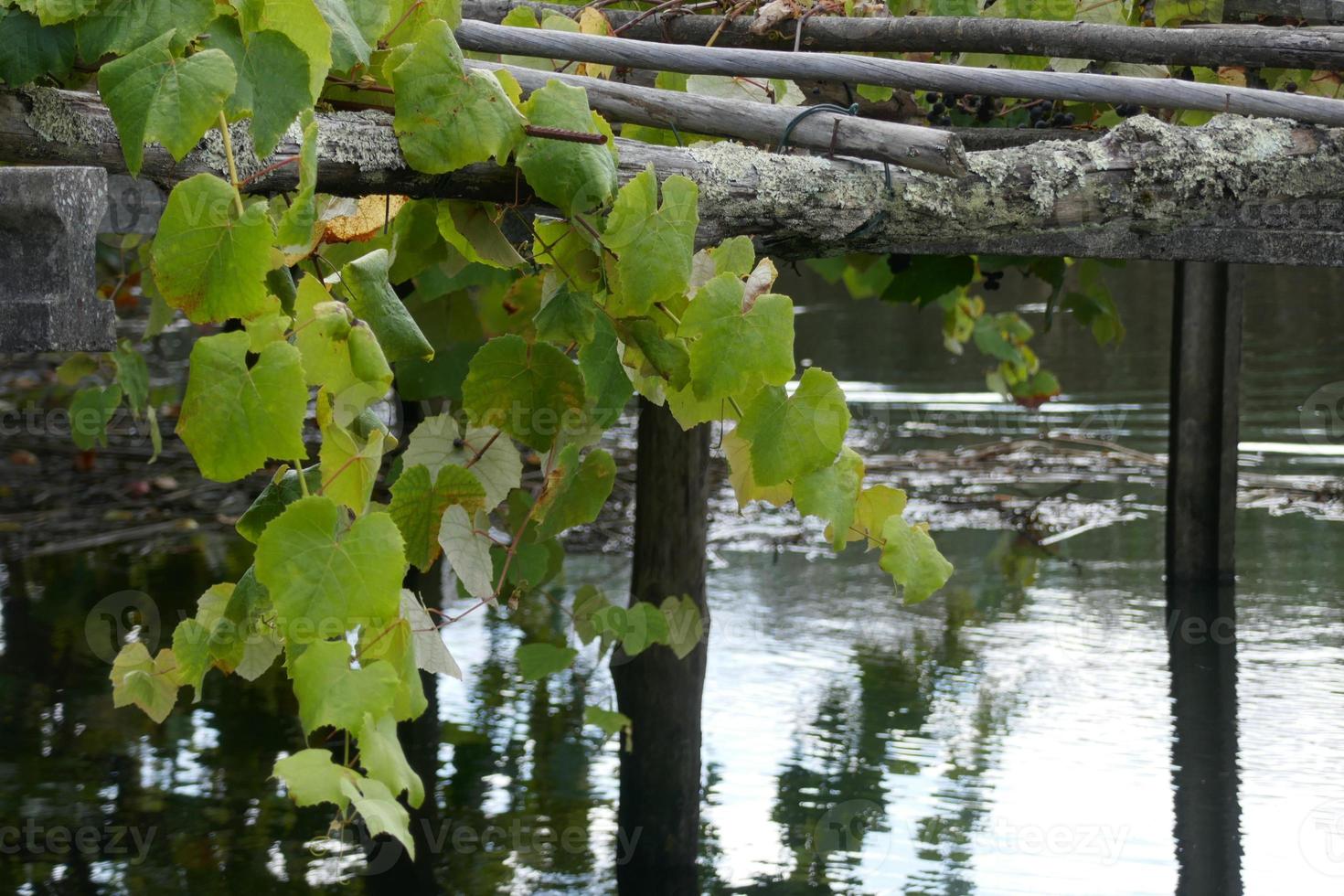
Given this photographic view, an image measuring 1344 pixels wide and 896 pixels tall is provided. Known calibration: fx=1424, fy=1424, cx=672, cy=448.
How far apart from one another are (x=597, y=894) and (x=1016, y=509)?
Answer: 323 cm

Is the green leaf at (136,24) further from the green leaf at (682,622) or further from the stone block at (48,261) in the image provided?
the green leaf at (682,622)

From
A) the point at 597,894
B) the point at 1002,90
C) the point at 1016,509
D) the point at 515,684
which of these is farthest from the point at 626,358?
the point at 1016,509

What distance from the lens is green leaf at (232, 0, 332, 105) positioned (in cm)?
100

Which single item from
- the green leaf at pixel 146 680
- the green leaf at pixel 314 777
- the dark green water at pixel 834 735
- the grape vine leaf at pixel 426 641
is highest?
the grape vine leaf at pixel 426 641

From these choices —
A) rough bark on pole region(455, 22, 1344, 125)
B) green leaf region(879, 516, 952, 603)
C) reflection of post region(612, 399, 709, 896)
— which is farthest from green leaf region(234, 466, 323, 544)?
reflection of post region(612, 399, 709, 896)

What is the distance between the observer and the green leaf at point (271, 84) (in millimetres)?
1006

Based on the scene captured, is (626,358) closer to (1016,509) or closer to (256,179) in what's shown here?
(256,179)

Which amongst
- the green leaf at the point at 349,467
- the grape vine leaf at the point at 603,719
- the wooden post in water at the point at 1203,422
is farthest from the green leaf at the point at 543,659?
the wooden post in water at the point at 1203,422

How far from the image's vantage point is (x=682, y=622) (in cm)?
246

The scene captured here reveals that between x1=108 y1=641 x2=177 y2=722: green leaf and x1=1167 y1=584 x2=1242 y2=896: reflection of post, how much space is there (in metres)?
2.13

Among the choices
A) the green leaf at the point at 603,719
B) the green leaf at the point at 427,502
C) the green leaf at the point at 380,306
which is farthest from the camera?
the green leaf at the point at 603,719

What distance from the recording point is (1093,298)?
408 cm

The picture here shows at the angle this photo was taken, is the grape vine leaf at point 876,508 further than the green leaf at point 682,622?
No

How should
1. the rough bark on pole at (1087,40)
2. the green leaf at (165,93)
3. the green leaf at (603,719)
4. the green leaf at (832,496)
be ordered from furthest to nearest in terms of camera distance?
the green leaf at (603,719) → the rough bark on pole at (1087,40) → the green leaf at (832,496) → the green leaf at (165,93)
